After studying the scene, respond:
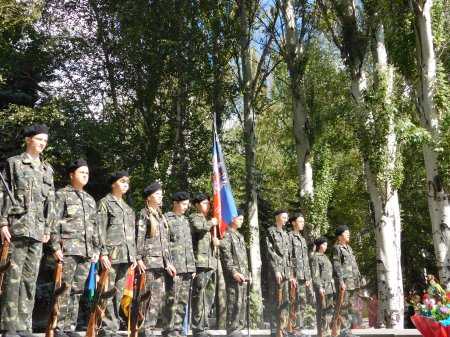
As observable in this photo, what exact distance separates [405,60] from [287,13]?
419 cm

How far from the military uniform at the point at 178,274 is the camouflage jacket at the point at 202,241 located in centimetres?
42

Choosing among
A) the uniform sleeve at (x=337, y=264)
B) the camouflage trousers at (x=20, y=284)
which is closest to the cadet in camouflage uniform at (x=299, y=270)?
the uniform sleeve at (x=337, y=264)

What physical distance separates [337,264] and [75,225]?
16.0 feet

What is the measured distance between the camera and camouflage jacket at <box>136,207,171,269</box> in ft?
23.3

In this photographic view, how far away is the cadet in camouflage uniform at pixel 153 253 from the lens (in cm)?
702

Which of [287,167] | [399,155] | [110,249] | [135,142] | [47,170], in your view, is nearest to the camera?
[47,170]

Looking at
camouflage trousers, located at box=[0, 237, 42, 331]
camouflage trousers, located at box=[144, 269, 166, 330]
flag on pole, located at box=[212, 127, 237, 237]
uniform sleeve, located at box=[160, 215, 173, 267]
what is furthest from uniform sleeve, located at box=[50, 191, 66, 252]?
flag on pole, located at box=[212, 127, 237, 237]

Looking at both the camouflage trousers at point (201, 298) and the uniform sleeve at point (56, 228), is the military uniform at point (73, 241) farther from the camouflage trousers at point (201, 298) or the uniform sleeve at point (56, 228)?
the camouflage trousers at point (201, 298)

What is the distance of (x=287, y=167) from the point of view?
96.2ft

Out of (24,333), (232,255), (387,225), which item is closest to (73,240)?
(24,333)

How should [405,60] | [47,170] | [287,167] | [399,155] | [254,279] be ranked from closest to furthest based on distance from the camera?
[47,170] → [399,155] → [405,60] → [254,279] → [287,167]

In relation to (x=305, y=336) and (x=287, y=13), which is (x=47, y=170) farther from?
(x=287, y=13)

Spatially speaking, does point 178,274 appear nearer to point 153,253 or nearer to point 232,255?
point 153,253

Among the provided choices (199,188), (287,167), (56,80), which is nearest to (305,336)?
(199,188)
